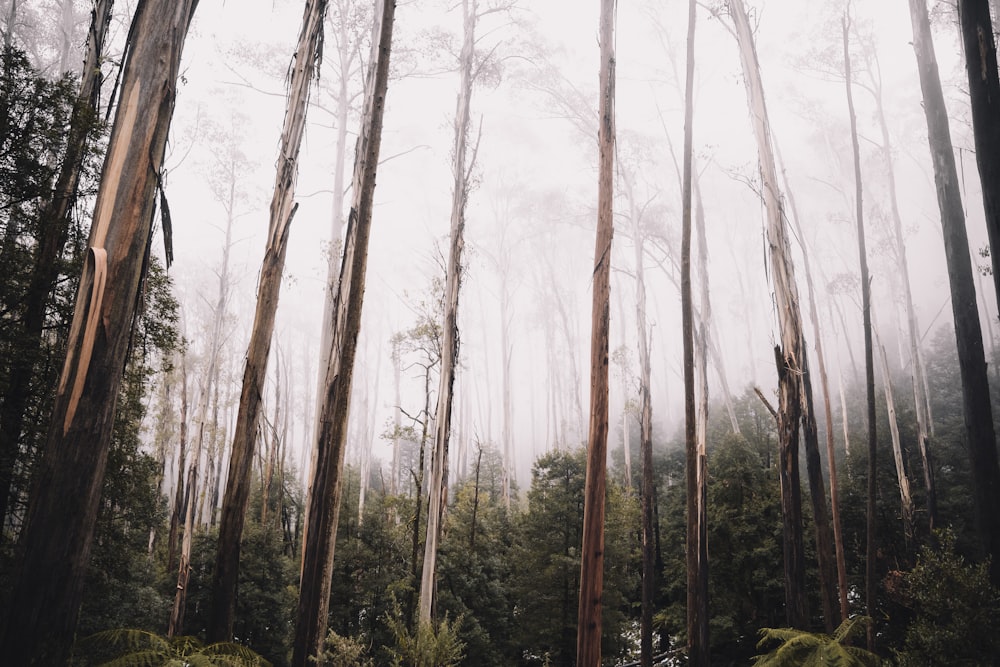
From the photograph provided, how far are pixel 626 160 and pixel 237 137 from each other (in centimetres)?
1391

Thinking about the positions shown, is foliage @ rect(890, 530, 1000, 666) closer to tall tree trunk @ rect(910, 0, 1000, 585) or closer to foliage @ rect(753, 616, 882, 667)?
tall tree trunk @ rect(910, 0, 1000, 585)

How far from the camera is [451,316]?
7977 millimetres

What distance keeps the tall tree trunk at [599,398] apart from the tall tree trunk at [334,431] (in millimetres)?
2031

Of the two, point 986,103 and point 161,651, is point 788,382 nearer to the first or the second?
point 986,103

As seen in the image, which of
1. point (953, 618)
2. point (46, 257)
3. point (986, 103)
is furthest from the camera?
point (953, 618)

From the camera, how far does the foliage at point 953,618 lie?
5379 millimetres

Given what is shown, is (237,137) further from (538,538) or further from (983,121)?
(983,121)

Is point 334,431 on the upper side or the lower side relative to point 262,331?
lower

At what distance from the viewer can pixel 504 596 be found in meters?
11.7

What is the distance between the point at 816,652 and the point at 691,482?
2.11 m

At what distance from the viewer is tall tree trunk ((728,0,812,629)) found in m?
5.23

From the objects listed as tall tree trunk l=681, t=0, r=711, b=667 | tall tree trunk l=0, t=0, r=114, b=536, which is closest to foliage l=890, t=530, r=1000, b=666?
tall tree trunk l=681, t=0, r=711, b=667

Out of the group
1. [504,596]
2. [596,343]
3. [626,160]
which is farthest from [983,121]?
[626,160]

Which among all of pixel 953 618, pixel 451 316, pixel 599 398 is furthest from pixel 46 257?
pixel 953 618
